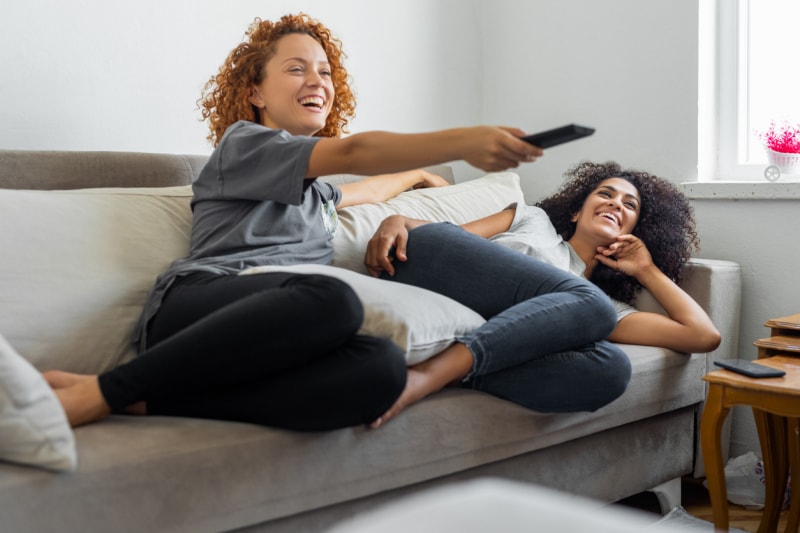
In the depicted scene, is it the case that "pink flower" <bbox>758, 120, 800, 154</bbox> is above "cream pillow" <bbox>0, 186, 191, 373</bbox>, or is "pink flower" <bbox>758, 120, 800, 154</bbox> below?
above

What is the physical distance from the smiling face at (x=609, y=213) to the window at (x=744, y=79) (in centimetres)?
46

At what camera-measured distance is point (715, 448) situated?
1.77 metres

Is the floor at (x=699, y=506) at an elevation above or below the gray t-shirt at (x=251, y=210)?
below

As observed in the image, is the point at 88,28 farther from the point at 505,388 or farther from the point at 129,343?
the point at 505,388

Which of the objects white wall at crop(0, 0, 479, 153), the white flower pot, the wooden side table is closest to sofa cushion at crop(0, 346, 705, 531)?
the wooden side table

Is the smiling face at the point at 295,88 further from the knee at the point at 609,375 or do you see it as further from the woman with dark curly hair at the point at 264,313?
the knee at the point at 609,375

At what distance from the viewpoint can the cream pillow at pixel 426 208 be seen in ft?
6.23

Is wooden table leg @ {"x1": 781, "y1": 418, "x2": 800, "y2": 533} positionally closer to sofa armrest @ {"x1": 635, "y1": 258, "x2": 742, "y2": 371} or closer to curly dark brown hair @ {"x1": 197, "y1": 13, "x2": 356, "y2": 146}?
sofa armrest @ {"x1": 635, "y1": 258, "x2": 742, "y2": 371}

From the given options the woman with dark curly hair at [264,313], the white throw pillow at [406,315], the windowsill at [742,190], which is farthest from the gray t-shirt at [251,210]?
→ the windowsill at [742,190]

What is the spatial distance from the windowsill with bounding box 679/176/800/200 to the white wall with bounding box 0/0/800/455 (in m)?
0.03

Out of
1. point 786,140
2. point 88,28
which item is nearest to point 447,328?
point 88,28

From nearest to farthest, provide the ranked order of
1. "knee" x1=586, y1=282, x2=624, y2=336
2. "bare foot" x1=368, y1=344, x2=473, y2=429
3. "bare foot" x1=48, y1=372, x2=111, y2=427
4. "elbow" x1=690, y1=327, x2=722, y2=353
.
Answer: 1. "bare foot" x1=48, y1=372, x2=111, y2=427
2. "bare foot" x1=368, y1=344, x2=473, y2=429
3. "knee" x1=586, y1=282, x2=624, y2=336
4. "elbow" x1=690, y1=327, x2=722, y2=353

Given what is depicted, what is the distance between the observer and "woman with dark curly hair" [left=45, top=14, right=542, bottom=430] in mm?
1220

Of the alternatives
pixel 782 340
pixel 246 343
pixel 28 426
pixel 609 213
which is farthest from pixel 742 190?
pixel 28 426
